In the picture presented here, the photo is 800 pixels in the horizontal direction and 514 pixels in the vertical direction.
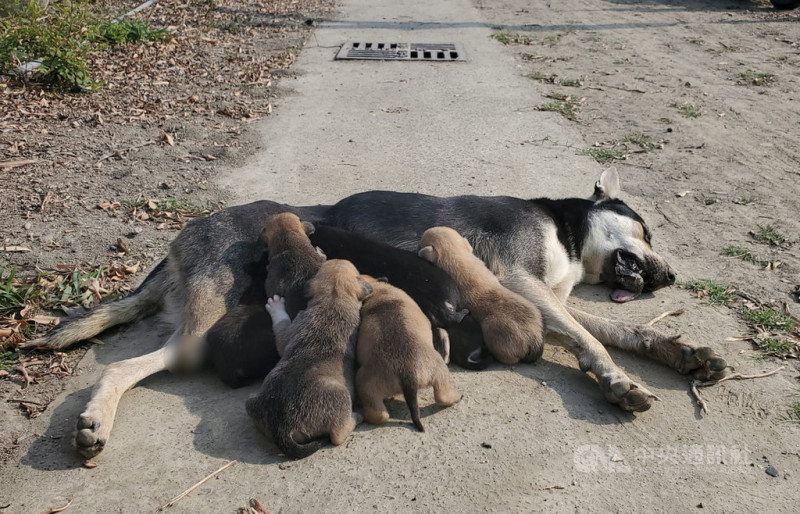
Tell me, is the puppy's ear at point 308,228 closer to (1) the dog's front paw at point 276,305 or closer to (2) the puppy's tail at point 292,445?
(1) the dog's front paw at point 276,305

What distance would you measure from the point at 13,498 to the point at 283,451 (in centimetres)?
126

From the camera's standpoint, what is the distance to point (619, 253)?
5.39 m

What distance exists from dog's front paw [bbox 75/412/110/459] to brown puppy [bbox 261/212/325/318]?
1184 mm

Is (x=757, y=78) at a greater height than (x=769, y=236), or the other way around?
(x=757, y=78)

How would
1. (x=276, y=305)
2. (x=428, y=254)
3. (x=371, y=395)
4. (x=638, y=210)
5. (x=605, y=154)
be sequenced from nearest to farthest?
(x=371, y=395), (x=276, y=305), (x=428, y=254), (x=638, y=210), (x=605, y=154)

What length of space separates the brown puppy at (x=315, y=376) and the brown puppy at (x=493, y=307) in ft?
2.24

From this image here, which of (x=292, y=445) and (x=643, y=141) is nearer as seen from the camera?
(x=292, y=445)

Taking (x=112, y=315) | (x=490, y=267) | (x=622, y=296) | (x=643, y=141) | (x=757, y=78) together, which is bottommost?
(x=622, y=296)

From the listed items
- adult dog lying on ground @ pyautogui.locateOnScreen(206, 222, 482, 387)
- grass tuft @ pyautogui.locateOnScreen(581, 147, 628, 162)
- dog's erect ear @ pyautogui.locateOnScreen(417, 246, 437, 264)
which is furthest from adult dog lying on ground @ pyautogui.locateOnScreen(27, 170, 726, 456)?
grass tuft @ pyautogui.locateOnScreen(581, 147, 628, 162)

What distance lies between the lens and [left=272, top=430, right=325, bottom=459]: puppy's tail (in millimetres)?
3383

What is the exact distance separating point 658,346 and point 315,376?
228 cm

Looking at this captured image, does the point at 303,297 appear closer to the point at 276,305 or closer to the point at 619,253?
the point at 276,305

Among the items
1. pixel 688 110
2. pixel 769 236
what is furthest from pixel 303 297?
pixel 688 110

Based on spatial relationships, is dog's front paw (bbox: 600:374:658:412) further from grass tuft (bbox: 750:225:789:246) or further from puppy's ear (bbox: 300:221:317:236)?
grass tuft (bbox: 750:225:789:246)
